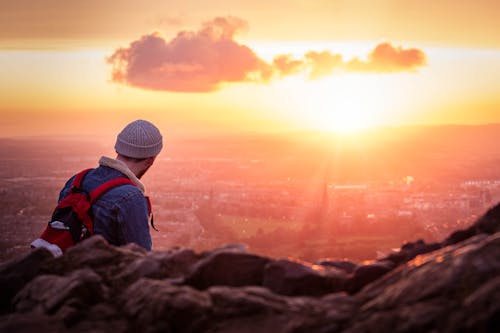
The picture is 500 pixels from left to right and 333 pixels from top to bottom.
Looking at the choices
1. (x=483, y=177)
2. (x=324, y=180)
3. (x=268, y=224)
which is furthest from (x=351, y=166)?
(x=268, y=224)

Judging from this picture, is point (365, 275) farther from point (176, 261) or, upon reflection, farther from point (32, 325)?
point (32, 325)

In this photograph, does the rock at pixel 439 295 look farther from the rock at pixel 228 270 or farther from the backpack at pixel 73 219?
the backpack at pixel 73 219

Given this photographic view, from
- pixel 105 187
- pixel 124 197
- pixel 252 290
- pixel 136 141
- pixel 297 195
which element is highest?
pixel 136 141

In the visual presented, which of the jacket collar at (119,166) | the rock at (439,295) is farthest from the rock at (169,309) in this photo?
the jacket collar at (119,166)

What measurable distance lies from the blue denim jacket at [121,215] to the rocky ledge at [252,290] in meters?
0.90

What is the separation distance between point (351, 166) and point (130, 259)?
121 m

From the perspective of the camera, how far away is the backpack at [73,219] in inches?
353

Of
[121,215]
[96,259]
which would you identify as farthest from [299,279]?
[121,215]

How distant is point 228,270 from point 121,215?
7.99 feet

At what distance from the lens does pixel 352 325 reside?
5.93 metres

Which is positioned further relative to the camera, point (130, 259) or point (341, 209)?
point (341, 209)

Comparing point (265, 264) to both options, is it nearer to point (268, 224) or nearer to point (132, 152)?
point (132, 152)

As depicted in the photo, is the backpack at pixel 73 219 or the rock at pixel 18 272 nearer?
the rock at pixel 18 272

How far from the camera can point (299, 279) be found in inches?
276
